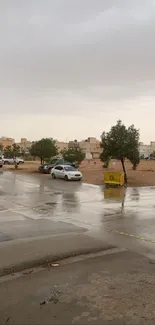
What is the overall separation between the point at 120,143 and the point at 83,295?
89.4 feet

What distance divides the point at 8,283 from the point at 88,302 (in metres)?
1.65

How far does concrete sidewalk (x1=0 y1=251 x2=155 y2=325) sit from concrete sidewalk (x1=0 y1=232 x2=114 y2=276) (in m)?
0.49

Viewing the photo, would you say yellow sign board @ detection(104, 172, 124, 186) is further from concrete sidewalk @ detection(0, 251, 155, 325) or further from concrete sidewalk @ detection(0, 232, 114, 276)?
concrete sidewalk @ detection(0, 251, 155, 325)

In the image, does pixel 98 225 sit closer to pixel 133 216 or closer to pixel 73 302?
pixel 133 216

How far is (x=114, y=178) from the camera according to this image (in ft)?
104

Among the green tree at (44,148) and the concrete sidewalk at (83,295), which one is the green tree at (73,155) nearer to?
the green tree at (44,148)

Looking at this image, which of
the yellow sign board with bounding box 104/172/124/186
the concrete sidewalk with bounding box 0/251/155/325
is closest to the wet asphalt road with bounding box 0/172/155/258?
the concrete sidewalk with bounding box 0/251/155/325

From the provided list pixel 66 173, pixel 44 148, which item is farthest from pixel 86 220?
pixel 44 148

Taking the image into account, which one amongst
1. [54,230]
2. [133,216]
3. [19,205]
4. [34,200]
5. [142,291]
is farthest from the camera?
[34,200]

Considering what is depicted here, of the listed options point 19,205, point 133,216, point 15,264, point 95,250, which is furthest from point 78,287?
point 19,205

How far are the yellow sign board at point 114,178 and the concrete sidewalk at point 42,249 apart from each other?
69.5ft

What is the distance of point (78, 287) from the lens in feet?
19.9

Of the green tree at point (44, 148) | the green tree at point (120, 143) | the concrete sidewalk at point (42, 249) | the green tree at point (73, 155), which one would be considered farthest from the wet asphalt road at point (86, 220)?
the green tree at point (73, 155)

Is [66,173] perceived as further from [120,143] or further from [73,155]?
[73,155]
